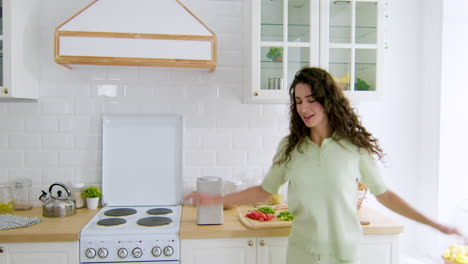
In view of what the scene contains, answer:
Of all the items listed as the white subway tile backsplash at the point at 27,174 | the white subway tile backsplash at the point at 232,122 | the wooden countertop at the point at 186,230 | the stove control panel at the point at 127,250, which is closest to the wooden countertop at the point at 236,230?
the wooden countertop at the point at 186,230

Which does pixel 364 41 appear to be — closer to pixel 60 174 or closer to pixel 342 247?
pixel 342 247

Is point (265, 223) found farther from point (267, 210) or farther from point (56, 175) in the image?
point (56, 175)

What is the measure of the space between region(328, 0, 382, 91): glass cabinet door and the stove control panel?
1.42 m

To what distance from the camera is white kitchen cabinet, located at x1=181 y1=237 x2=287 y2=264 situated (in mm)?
2281

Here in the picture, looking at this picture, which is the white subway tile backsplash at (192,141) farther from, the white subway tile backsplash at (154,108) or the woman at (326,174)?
the woman at (326,174)

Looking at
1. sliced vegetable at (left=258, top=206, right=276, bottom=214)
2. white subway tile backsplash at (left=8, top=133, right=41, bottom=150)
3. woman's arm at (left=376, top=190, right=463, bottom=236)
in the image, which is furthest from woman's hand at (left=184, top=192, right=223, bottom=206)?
white subway tile backsplash at (left=8, top=133, right=41, bottom=150)

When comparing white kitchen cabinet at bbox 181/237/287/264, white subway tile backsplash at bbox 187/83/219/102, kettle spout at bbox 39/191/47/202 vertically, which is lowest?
white kitchen cabinet at bbox 181/237/287/264

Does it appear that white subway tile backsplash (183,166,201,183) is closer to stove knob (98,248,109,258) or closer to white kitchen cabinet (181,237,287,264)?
white kitchen cabinet (181,237,287,264)

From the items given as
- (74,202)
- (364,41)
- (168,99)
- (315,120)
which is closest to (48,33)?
(168,99)

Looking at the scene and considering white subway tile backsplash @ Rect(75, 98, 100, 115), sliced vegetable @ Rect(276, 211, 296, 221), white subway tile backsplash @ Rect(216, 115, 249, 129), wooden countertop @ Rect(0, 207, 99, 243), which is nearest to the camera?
wooden countertop @ Rect(0, 207, 99, 243)

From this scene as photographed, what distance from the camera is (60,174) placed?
2.81 meters

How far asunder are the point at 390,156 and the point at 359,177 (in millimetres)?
1187

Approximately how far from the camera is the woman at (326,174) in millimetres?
1947

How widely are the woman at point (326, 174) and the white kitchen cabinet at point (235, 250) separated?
266mm
